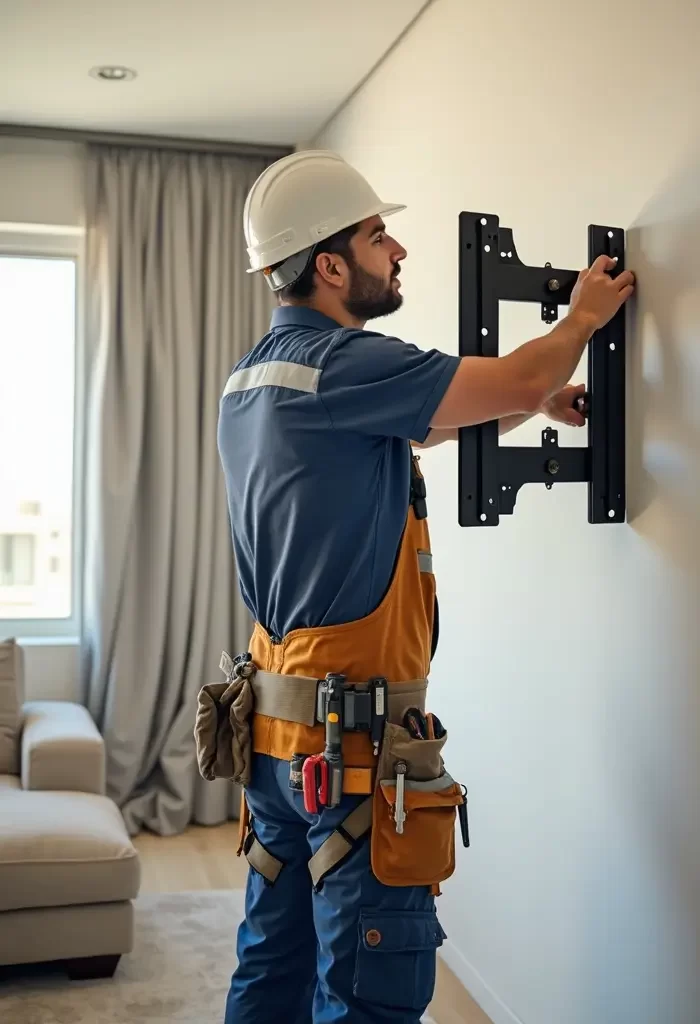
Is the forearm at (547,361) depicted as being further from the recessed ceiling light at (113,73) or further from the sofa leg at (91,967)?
the recessed ceiling light at (113,73)

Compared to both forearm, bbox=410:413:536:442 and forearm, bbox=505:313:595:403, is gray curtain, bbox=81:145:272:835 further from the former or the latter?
forearm, bbox=505:313:595:403

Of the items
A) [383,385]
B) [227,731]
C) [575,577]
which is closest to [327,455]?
[383,385]

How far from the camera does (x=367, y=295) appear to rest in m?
2.07

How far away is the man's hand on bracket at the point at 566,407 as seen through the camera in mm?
2146

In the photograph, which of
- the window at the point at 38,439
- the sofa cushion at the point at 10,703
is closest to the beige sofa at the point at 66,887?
the sofa cushion at the point at 10,703

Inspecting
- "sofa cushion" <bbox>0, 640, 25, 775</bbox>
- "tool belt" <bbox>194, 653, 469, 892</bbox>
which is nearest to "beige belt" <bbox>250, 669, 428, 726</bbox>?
"tool belt" <bbox>194, 653, 469, 892</bbox>

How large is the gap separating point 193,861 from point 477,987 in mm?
1515

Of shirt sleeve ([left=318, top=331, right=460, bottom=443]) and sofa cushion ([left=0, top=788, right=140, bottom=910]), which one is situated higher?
shirt sleeve ([left=318, top=331, right=460, bottom=443])

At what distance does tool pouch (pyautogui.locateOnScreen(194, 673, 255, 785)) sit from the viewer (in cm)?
205

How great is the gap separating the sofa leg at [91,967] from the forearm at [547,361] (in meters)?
2.11

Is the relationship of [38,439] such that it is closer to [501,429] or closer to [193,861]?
[193,861]

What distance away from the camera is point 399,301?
2.10m

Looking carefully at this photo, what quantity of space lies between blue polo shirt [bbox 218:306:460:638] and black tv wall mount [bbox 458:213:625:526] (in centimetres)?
14

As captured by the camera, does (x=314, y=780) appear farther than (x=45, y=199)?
No
